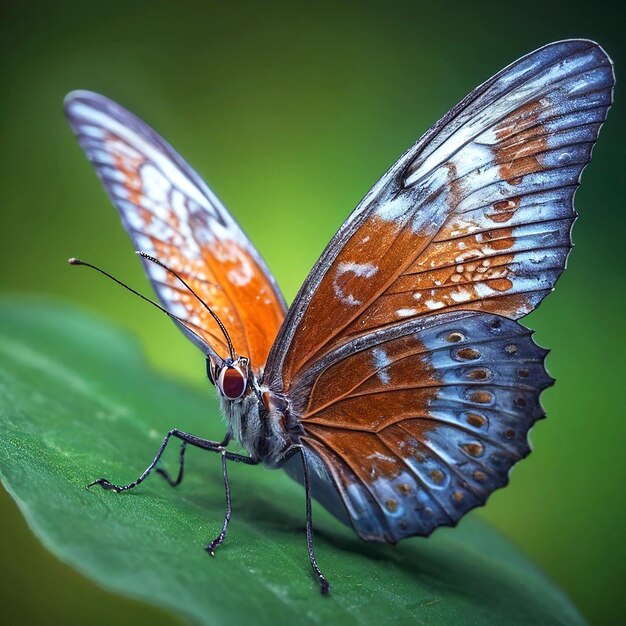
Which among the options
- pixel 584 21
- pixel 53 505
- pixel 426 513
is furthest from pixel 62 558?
pixel 584 21

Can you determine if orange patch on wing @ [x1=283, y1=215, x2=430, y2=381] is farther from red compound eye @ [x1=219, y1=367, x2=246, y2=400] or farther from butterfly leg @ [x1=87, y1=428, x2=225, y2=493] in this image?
butterfly leg @ [x1=87, y1=428, x2=225, y2=493]

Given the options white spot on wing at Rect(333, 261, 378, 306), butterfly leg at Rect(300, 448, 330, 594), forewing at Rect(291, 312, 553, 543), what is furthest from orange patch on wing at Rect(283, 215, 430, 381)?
butterfly leg at Rect(300, 448, 330, 594)

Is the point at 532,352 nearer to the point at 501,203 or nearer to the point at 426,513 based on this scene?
the point at 501,203

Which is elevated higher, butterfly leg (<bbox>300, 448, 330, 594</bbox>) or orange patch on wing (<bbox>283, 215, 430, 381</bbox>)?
orange patch on wing (<bbox>283, 215, 430, 381</bbox>)

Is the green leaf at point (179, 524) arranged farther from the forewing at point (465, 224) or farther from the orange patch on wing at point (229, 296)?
the forewing at point (465, 224)

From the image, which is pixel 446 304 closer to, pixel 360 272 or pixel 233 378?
pixel 360 272

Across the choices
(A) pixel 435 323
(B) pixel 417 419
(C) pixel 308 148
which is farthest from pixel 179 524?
(C) pixel 308 148

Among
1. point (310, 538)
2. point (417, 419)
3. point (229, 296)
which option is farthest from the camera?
point (229, 296)
